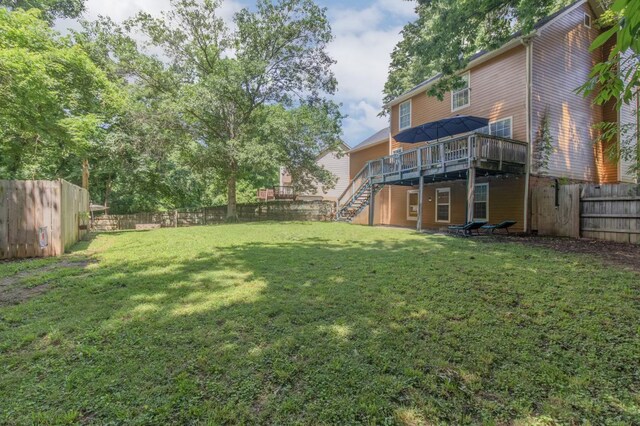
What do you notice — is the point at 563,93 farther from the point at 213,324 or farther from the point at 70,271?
the point at 70,271

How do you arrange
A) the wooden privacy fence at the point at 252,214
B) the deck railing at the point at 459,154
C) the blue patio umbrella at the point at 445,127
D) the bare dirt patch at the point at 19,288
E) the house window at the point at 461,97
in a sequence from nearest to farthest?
1. the bare dirt patch at the point at 19,288
2. the deck railing at the point at 459,154
3. the blue patio umbrella at the point at 445,127
4. the house window at the point at 461,97
5. the wooden privacy fence at the point at 252,214

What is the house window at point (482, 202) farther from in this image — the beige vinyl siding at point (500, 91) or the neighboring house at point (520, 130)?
the beige vinyl siding at point (500, 91)

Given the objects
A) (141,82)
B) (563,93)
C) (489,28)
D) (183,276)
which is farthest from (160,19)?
(563,93)

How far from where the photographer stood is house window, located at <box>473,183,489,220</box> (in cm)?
1307

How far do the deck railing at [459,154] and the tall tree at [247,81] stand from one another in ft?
21.5

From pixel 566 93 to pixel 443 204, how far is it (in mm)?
6426

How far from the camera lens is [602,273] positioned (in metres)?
4.86

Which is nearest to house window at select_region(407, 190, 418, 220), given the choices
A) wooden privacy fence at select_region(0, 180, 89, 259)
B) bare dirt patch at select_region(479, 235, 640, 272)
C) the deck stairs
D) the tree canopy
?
the deck stairs

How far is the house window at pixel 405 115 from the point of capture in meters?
16.8

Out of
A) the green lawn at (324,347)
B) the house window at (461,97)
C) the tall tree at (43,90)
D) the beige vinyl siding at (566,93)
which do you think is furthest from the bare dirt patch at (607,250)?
the tall tree at (43,90)

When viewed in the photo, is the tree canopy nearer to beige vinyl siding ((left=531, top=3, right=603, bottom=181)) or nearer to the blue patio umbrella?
the blue patio umbrella

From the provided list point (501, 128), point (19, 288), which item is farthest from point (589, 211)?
point (19, 288)

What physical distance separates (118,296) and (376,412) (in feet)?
11.6

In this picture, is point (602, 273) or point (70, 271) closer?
point (602, 273)
